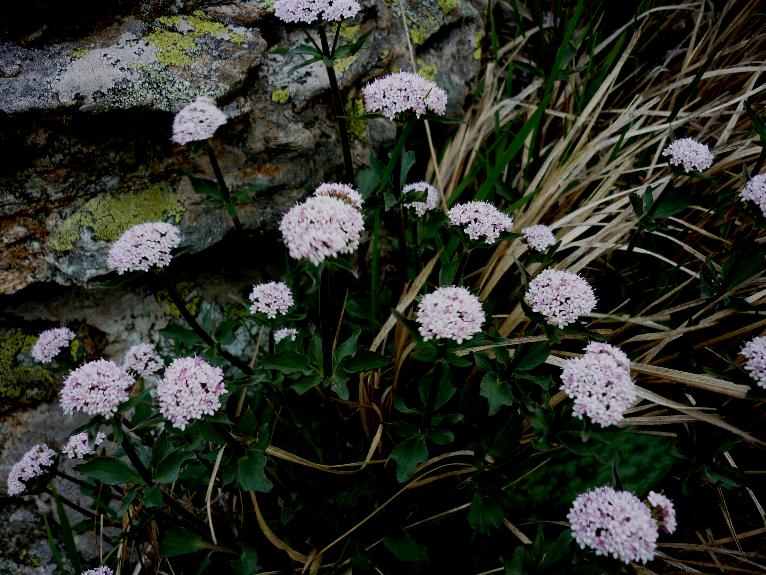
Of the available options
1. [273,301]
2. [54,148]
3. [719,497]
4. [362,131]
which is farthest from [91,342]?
[719,497]

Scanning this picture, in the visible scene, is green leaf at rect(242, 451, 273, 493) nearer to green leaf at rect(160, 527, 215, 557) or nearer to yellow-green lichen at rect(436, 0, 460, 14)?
green leaf at rect(160, 527, 215, 557)

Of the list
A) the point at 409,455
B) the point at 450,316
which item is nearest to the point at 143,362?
the point at 409,455

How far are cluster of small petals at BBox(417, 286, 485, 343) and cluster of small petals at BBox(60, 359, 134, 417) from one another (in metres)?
1.13

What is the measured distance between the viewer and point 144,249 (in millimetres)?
1920

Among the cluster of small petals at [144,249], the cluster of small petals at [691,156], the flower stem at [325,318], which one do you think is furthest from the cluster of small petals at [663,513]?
the cluster of small petals at [144,249]

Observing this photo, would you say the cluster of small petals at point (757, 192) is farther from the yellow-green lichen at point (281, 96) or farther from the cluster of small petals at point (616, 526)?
the yellow-green lichen at point (281, 96)

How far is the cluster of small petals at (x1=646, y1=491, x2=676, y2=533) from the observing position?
1.54m

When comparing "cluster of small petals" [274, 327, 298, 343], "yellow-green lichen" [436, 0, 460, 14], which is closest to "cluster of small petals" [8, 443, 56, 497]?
"cluster of small petals" [274, 327, 298, 343]

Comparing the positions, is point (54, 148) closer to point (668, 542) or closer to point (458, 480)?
point (458, 480)

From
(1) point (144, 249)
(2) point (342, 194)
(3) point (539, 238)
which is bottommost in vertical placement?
(3) point (539, 238)

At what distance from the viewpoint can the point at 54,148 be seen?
2.44 meters

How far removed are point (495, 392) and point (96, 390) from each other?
145 centimetres

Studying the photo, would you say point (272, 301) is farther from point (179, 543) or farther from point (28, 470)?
point (28, 470)

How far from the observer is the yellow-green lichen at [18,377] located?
8.64 ft
